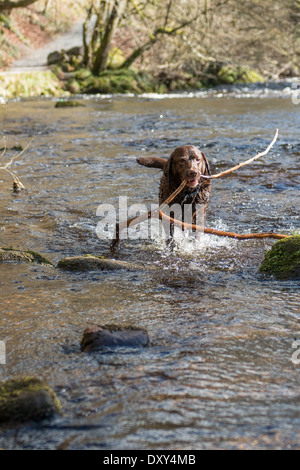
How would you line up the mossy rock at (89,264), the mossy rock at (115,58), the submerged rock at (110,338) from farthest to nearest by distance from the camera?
1. the mossy rock at (115,58)
2. the mossy rock at (89,264)
3. the submerged rock at (110,338)

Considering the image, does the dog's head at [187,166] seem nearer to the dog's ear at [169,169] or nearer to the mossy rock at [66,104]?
the dog's ear at [169,169]

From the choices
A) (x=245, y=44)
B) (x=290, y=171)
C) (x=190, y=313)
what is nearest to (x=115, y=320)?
(x=190, y=313)

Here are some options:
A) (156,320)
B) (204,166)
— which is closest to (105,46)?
(204,166)

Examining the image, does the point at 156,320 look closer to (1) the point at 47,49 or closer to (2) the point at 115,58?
(2) the point at 115,58

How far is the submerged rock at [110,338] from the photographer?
361 centimetres

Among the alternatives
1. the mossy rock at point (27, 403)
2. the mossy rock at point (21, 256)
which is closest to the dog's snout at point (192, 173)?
the mossy rock at point (21, 256)

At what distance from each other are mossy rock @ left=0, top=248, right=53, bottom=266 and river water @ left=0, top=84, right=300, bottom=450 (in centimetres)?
14

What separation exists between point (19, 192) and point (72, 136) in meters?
5.83

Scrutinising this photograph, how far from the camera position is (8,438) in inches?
108

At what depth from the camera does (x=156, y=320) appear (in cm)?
409

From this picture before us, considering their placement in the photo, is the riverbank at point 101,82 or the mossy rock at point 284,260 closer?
the mossy rock at point 284,260

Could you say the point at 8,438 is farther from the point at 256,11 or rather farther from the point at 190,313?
the point at 256,11

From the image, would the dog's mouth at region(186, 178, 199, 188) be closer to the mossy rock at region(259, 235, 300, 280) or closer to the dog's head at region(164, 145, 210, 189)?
the dog's head at region(164, 145, 210, 189)

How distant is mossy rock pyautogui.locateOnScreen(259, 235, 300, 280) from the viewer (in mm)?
5000
